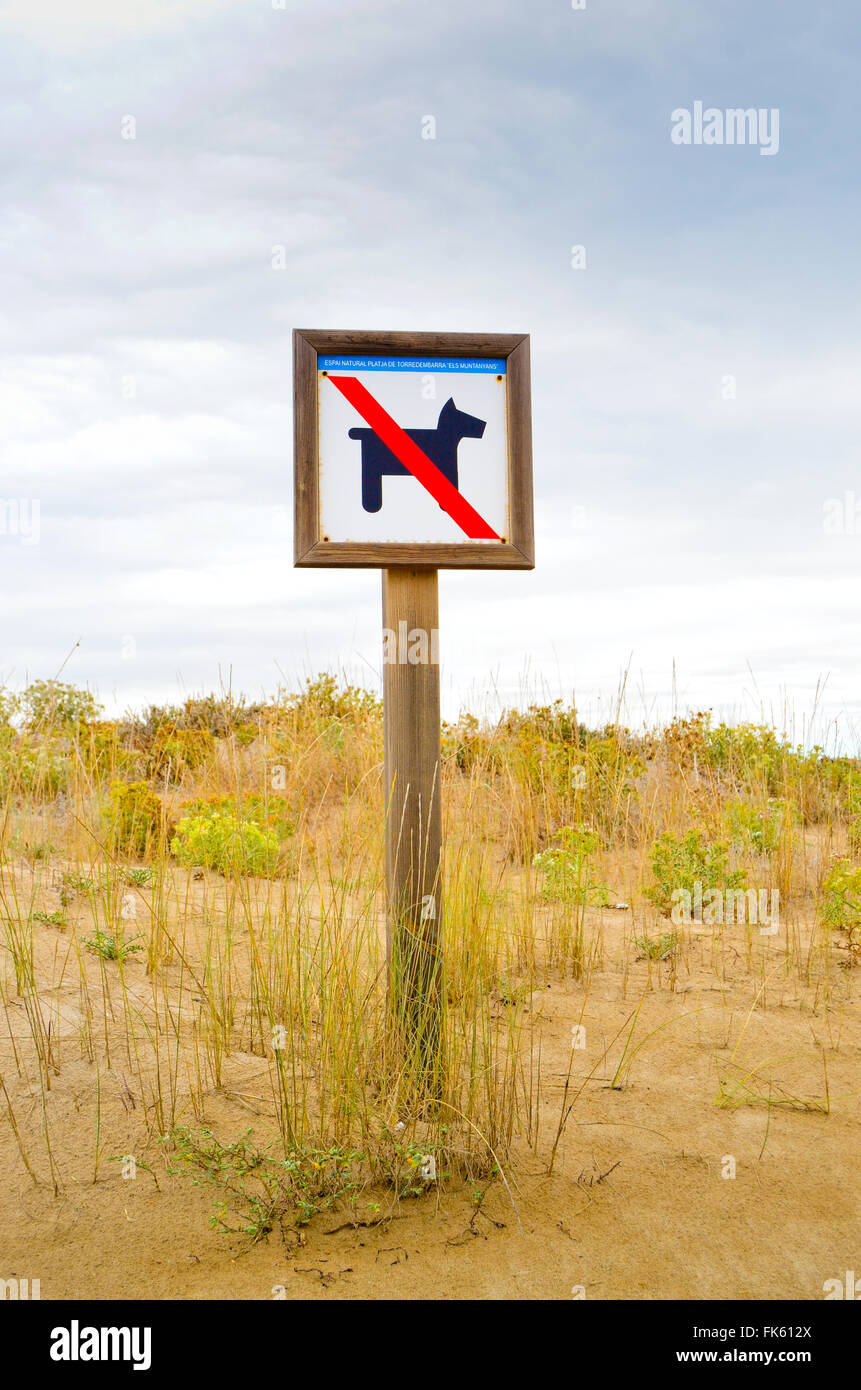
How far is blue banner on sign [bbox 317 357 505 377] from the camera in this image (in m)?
3.09

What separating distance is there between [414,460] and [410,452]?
0.03 metres

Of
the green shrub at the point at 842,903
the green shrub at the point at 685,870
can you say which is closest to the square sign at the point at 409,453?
the green shrub at the point at 842,903

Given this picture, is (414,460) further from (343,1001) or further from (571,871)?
(571,871)

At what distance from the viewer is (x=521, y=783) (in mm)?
6711

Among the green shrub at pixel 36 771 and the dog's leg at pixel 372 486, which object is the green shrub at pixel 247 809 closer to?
the green shrub at pixel 36 771

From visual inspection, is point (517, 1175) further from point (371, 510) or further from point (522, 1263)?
point (371, 510)

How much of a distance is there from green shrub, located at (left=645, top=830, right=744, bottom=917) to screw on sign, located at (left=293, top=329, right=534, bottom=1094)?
2491 mm

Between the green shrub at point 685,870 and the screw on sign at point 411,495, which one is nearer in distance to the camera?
the screw on sign at point 411,495

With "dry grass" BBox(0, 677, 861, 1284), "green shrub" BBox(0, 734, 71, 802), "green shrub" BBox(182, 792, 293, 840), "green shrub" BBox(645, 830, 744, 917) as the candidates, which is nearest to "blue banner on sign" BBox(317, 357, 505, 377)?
"dry grass" BBox(0, 677, 861, 1284)

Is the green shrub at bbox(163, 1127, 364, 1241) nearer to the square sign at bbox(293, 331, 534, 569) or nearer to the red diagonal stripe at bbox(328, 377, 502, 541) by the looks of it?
the square sign at bbox(293, 331, 534, 569)

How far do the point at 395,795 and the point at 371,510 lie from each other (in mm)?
913

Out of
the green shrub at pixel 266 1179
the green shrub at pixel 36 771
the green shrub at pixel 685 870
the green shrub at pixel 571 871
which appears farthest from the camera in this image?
the green shrub at pixel 36 771

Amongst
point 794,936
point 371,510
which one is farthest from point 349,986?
point 794,936

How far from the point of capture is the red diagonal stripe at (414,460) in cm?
306
